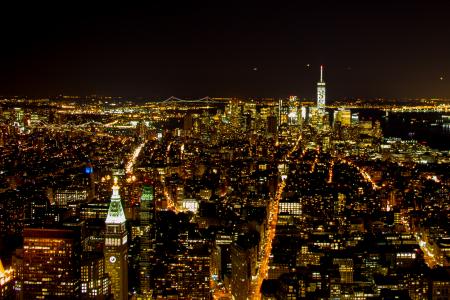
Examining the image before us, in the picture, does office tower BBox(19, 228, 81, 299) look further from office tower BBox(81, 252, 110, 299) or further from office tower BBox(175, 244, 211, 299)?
office tower BBox(175, 244, 211, 299)

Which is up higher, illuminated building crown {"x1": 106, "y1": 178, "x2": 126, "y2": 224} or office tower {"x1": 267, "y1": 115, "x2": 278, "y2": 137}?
office tower {"x1": 267, "y1": 115, "x2": 278, "y2": 137}

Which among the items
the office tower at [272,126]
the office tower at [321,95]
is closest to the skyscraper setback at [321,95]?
the office tower at [321,95]

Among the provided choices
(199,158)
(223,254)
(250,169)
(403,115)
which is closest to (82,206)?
(223,254)

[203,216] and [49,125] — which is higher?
[49,125]

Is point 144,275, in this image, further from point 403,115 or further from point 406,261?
point 403,115

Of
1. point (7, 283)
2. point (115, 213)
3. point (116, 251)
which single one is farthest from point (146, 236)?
point (7, 283)

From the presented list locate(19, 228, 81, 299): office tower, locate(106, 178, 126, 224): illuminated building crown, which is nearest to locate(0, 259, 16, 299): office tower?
locate(19, 228, 81, 299): office tower

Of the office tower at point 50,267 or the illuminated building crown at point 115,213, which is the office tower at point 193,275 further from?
the office tower at point 50,267
